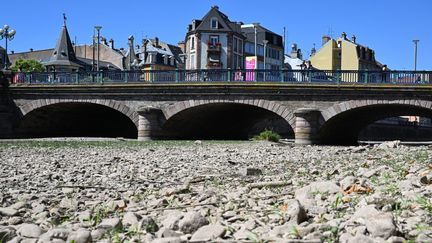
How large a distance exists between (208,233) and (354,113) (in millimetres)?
28019

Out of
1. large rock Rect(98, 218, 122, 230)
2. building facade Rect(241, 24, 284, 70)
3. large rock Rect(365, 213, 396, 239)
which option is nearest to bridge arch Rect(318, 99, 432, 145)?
large rock Rect(98, 218, 122, 230)

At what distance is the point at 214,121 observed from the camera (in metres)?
37.0

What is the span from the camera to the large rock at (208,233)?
4.74 meters

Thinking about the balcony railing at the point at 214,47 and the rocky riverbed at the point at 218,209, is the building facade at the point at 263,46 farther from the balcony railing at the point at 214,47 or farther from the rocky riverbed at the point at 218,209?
the rocky riverbed at the point at 218,209

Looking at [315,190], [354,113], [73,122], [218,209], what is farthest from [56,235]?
[73,122]

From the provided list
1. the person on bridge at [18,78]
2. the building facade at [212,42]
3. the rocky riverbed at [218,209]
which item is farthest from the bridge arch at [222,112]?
the building facade at [212,42]

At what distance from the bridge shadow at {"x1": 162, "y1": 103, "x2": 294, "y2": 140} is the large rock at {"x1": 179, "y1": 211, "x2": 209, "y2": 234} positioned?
82.2ft

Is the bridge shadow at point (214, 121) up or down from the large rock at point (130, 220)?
up

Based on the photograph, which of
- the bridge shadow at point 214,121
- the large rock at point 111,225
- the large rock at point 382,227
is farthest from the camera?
the bridge shadow at point 214,121

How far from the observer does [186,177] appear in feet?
36.1

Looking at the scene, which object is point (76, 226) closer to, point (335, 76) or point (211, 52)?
point (335, 76)

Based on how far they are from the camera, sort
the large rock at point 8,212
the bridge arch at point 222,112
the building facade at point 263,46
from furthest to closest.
A: the building facade at point 263,46 < the bridge arch at point 222,112 < the large rock at point 8,212

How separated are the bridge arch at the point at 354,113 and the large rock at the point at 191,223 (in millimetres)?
23326

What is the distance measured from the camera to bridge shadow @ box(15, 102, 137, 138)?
110ft
